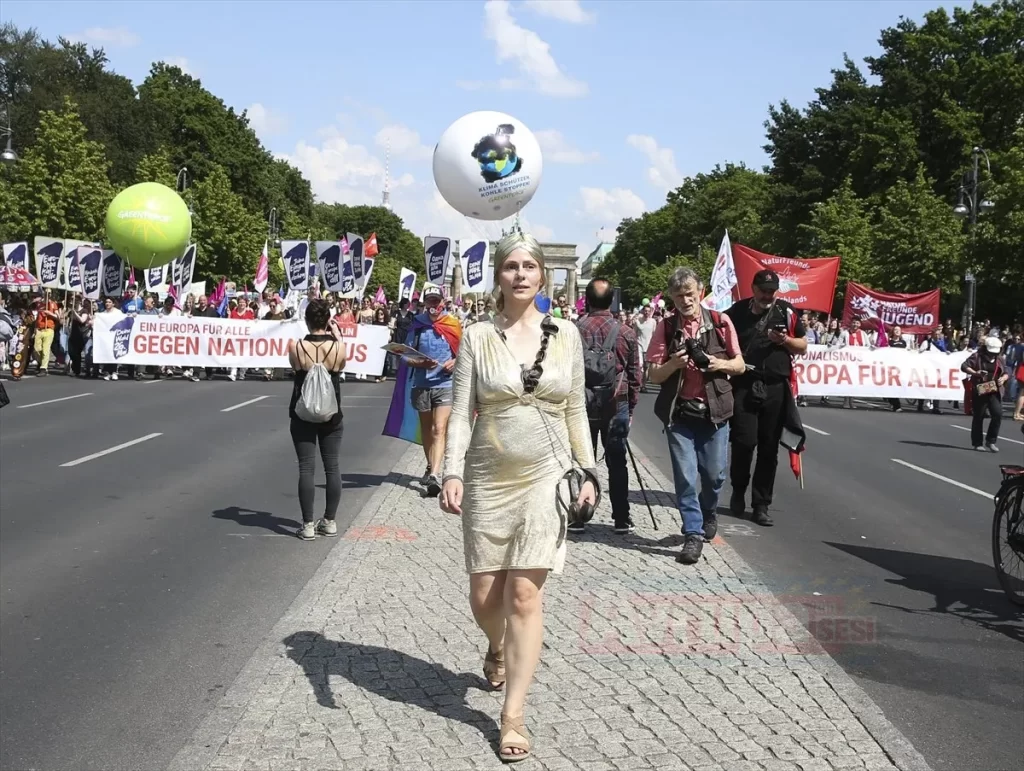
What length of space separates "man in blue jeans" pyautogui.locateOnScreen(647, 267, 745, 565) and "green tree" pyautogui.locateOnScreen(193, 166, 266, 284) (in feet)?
169

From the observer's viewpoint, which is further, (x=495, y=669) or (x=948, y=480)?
(x=948, y=480)

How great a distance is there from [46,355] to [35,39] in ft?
185

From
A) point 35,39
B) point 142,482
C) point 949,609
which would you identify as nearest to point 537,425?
point 949,609

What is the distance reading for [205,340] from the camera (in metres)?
26.5

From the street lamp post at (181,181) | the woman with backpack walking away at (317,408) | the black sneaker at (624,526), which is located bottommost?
the black sneaker at (624,526)

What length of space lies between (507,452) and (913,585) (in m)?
4.13

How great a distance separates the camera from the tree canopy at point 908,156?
4006 centimetres

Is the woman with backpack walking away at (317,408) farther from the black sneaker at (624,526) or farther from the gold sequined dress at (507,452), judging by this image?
the gold sequined dress at (507,452)

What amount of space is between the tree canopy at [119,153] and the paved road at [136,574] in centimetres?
3353

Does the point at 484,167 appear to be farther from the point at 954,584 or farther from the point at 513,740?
the point at 513,740

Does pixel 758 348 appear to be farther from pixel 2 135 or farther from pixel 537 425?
pixel 2 135

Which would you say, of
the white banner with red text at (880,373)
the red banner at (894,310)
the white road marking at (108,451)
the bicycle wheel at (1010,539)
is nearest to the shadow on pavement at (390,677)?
the bicycle wheel at (1010,539)

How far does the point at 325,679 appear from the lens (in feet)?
15.9

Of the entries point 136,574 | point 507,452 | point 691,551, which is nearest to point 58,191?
point 136,574
